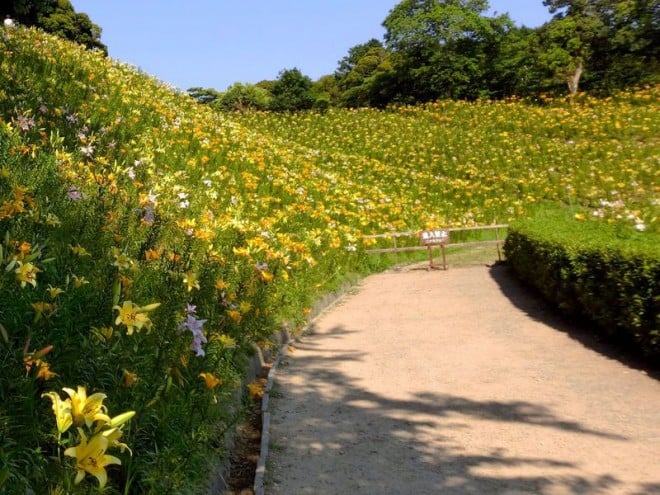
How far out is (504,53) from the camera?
35656 mm

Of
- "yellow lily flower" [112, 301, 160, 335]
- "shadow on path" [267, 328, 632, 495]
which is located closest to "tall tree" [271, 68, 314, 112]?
"shadow on path" [267, 328, 632, 495]

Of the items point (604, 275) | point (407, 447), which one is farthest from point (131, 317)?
point (604, 275)

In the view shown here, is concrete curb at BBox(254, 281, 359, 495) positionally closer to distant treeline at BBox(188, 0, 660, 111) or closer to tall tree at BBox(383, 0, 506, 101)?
distant treeline at BBox(188, 0, 660, 111)

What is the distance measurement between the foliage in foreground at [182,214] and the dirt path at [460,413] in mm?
640

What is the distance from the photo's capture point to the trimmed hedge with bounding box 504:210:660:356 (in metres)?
5.58

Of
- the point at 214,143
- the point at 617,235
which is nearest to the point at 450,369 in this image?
the point at 617,235

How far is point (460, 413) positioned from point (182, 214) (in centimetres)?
399

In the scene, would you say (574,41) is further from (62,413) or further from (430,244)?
(62,413)

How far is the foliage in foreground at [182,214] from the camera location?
2.69m

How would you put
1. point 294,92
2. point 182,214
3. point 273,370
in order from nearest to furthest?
point 273,370 < point 182,214 < point 294,92

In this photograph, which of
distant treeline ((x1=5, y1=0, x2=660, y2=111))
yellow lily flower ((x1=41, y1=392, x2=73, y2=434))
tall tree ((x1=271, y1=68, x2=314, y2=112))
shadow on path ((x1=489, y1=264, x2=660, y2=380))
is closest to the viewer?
yellow lily flower ((x1=41, y1=392, x2=73, y2=434))

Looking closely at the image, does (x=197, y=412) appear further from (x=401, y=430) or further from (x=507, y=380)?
(x=507, y=380)

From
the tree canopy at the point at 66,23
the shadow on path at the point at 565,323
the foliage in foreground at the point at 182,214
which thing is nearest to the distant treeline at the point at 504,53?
the foliage in foreground at the point at 182,214

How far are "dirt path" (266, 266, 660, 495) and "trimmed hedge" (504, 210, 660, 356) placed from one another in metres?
Result: 0.37
